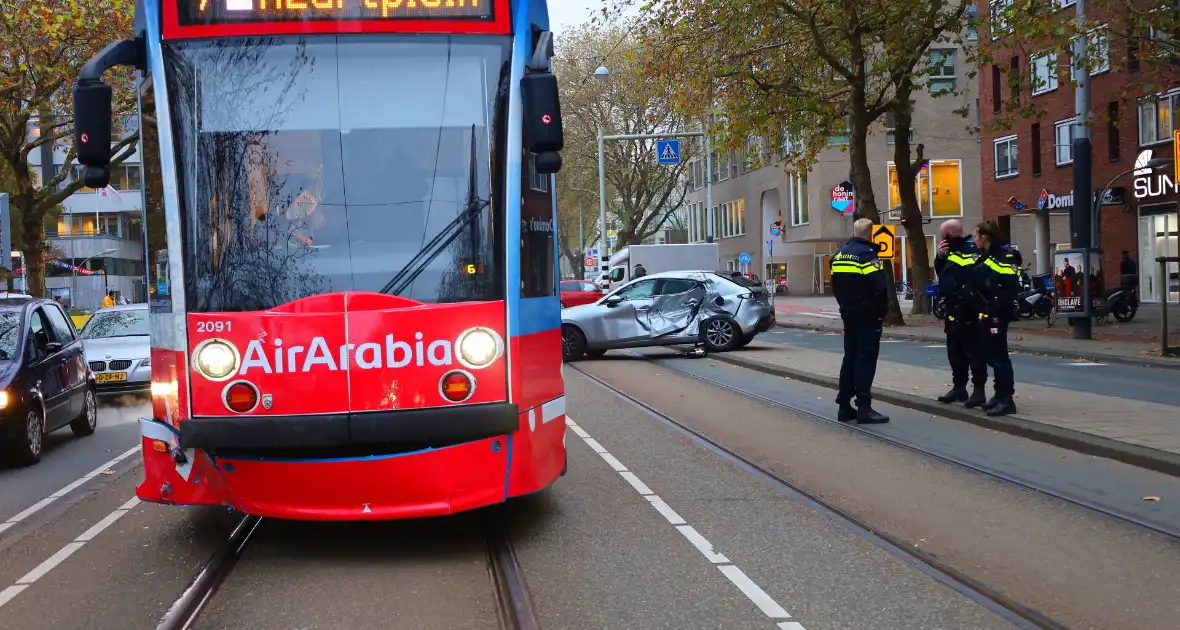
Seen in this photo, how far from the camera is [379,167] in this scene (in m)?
6.74

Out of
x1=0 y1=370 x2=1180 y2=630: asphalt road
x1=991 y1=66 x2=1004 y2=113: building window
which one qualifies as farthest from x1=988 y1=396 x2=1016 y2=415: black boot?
x1=991 y1=66 x2=1004 y2=113: building window

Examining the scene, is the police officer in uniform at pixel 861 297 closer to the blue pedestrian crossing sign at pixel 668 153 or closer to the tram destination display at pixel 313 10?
the tram destination display at pixel 313 10

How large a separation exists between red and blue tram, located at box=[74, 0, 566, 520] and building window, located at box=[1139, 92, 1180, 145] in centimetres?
3252

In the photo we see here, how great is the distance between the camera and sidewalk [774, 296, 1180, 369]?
65.8ft

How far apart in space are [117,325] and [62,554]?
1282 centimetres

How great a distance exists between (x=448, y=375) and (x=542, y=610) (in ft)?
4.78

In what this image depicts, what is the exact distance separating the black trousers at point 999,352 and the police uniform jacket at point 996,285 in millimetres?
84

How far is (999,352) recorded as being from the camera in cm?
1162

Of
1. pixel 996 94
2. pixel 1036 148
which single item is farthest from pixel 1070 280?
pixel 996 94

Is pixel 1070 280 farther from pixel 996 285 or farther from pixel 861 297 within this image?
pixel 861 297

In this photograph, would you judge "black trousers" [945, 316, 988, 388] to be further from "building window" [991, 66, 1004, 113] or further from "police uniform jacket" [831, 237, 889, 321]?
"building window" [991, 66, 1004, 113]

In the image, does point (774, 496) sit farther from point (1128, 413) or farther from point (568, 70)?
point (568, 70)

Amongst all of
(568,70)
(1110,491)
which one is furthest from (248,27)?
(568,70)

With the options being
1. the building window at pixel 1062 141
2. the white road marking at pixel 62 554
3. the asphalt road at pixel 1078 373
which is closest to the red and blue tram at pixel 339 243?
the white road marking at pixel 62 554
